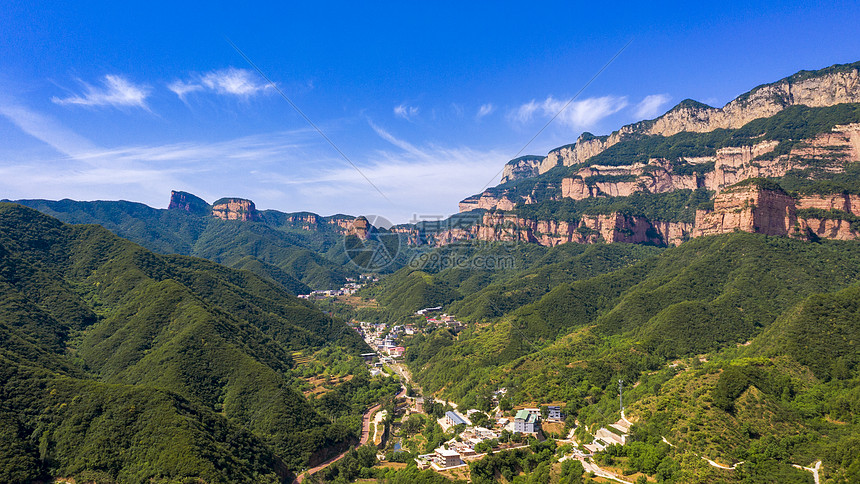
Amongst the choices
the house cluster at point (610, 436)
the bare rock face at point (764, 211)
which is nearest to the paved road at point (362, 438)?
the house cluster at point (610, 436)

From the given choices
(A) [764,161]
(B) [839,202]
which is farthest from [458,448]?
(A) [764,161]

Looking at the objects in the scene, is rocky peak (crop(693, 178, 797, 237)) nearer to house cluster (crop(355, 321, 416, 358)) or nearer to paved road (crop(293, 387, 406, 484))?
house cluster (crop(355, 321, 416, 358))

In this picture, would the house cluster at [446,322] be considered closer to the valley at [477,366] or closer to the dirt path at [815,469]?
the valley at [477,366]

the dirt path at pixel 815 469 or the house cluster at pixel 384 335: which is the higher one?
the dirt path at pixel 815 469

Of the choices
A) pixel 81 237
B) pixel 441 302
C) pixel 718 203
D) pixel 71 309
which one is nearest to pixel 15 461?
pixel 71 309

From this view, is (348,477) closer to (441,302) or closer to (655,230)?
(441,302)

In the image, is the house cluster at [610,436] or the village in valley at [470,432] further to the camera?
the village in valley at [470,432]

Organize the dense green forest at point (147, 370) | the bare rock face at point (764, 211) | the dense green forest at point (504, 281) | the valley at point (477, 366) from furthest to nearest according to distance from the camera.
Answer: the dense green forest at point (504, 281) < the bare rock face at point (764, 211) < the valley at point (477, 366) < the dense green forest at point (147, 370)

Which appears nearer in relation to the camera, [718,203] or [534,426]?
[534,426]

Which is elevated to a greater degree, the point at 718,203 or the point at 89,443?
the point at 718,203

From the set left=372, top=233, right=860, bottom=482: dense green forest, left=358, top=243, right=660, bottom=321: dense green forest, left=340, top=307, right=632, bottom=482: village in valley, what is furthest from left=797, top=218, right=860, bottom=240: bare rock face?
→ left=340, top=307, right=632, bottom=482: village in valley
